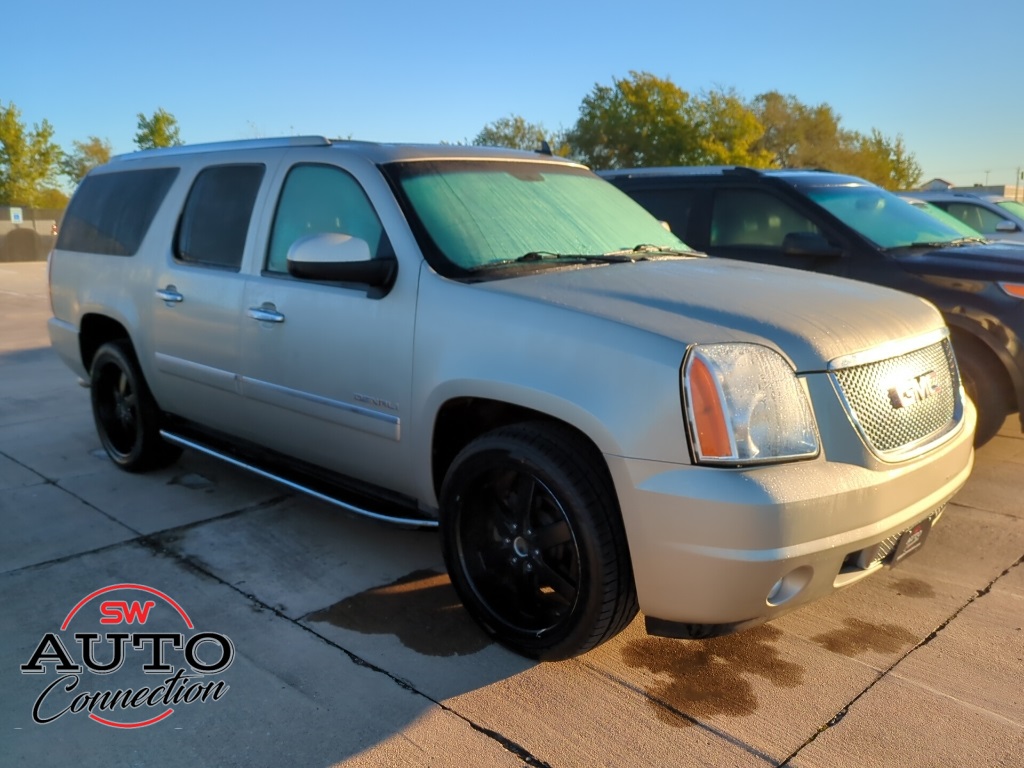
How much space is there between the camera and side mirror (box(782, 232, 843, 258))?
588 centimetres

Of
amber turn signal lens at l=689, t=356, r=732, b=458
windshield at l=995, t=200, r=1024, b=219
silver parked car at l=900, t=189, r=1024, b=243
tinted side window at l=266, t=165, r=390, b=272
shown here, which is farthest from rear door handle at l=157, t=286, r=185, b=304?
windshield at l=995, t=200, r=1024, b=219

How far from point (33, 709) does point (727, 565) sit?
222 cm

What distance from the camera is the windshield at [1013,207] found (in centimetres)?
1212

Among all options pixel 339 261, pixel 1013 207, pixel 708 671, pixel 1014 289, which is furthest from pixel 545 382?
pixel 1013 207

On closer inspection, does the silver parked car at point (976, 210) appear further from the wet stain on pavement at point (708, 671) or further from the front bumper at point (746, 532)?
the front bumper at point (746, 532)

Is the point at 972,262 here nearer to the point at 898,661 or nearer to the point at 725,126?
the point at 898,661

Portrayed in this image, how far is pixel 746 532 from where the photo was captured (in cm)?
268

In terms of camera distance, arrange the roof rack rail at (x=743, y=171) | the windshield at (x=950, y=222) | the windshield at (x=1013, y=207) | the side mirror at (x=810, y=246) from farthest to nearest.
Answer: the windshield at (x=1013, y=207) → the windshield at (x=950, y=222) → the roof rack rail at (x=743, y=171) → the side mirror at (x=810, y=246)

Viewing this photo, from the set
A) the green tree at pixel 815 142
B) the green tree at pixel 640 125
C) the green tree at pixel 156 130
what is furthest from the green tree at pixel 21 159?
the green tree at pixel 815 142

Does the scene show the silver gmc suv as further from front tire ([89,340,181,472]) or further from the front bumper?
front tire ([89,340,181,472])

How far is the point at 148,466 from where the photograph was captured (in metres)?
5.39

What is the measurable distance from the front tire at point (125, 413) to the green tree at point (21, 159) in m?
46.2

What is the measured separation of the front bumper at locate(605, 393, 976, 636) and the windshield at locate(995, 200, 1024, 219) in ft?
35.2

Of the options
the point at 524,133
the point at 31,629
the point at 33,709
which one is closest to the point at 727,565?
the point at 33,709
